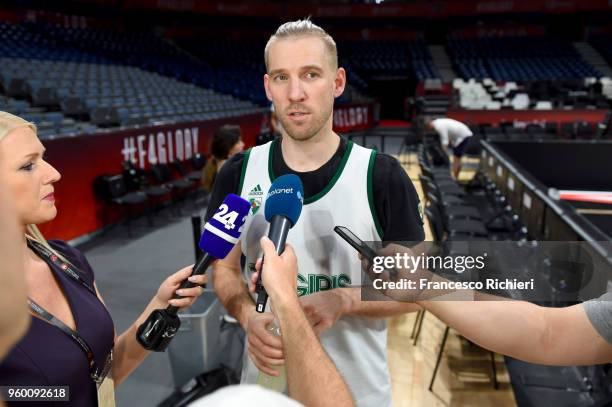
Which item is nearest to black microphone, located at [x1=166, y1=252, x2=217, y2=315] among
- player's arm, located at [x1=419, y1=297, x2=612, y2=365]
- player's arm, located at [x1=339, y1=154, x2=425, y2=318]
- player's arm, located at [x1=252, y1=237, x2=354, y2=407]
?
player's arm, located at [x1=252, y1=237, x2=354, y2=407]

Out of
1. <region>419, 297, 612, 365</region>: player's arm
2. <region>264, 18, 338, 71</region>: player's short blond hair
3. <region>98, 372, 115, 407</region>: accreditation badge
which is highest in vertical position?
<region>264, 18, 338, 71</region>: player's short blond hair

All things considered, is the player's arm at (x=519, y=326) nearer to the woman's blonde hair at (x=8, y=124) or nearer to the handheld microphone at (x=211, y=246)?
the handheld microphone at (x=211, y=246)

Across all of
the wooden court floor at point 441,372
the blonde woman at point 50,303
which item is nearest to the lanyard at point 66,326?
the blonde woman at point 50,303

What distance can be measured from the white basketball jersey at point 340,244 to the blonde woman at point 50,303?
0.31 metres

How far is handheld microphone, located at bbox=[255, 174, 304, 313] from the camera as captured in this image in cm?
92

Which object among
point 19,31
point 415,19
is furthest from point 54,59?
point 415,19

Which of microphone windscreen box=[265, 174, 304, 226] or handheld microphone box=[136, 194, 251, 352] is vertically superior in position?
microphone windscreen box=[265, 174, 304, 226]

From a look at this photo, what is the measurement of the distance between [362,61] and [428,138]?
10.2 metres

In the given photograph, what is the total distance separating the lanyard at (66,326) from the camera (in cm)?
114

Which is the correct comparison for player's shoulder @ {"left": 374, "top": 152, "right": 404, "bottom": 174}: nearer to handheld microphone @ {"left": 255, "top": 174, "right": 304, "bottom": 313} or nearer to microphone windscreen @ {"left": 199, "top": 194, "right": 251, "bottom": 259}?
handheld microphone @ {"left": 255, "top": 174, "right": 304, "bottom": 313}

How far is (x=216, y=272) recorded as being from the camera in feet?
4.83

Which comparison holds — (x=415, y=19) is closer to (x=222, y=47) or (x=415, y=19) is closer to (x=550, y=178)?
(x=222, y=47)

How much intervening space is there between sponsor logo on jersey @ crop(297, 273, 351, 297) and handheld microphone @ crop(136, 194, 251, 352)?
324mm

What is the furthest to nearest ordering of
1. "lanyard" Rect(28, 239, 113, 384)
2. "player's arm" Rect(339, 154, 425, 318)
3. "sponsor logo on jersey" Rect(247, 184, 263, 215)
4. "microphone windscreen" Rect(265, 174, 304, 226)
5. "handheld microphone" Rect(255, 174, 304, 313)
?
"sponsor logo on jersey" Rect(247, 184, 263, 215) → "player's arm" Rect(339, 154, 425, 318) → "lanyard" Rect(28, 239, 113, 384) → "microphone windscreen" Rect(265, 174, 304, 226) → "handheld microphone" Rect(255, 174, 304, 313)
